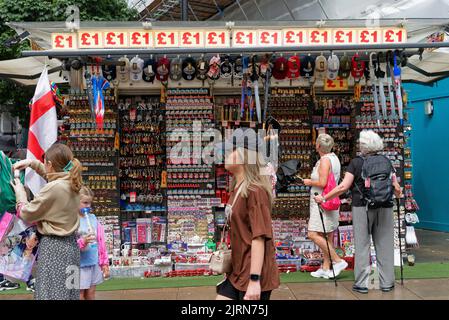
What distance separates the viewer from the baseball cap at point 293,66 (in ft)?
24.0

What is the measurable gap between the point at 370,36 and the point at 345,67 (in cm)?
72

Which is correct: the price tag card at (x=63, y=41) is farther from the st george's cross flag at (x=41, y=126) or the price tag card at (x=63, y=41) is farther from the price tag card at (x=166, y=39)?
the price tag card at (x=166, y=39)

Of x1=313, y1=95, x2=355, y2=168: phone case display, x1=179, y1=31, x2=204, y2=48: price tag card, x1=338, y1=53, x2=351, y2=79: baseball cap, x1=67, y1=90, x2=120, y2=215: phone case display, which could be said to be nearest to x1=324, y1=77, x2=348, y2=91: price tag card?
x1=338, y1=53, x2=351, y2=79: baseball cap

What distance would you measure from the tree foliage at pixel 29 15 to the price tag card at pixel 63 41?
230 inches

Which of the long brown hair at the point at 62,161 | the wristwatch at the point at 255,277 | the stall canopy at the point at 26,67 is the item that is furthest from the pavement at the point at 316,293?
the stall canopy at the point at 26,67

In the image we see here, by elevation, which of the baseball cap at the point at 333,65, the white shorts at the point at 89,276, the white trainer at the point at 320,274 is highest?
the baseball cap at the point at 333,65

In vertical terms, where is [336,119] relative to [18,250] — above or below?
above

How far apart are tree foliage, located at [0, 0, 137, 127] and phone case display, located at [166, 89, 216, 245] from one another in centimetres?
566

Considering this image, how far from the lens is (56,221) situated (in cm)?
400

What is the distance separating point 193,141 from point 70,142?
6.58 feet

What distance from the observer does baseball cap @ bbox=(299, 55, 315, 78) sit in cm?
744

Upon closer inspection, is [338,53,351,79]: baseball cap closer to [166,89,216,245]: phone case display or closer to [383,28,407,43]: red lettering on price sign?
[383,28,407,43]: red lettering on price sign

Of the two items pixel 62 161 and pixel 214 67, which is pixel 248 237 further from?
pixel 214 67

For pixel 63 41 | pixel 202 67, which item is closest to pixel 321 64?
pixel 202 67
